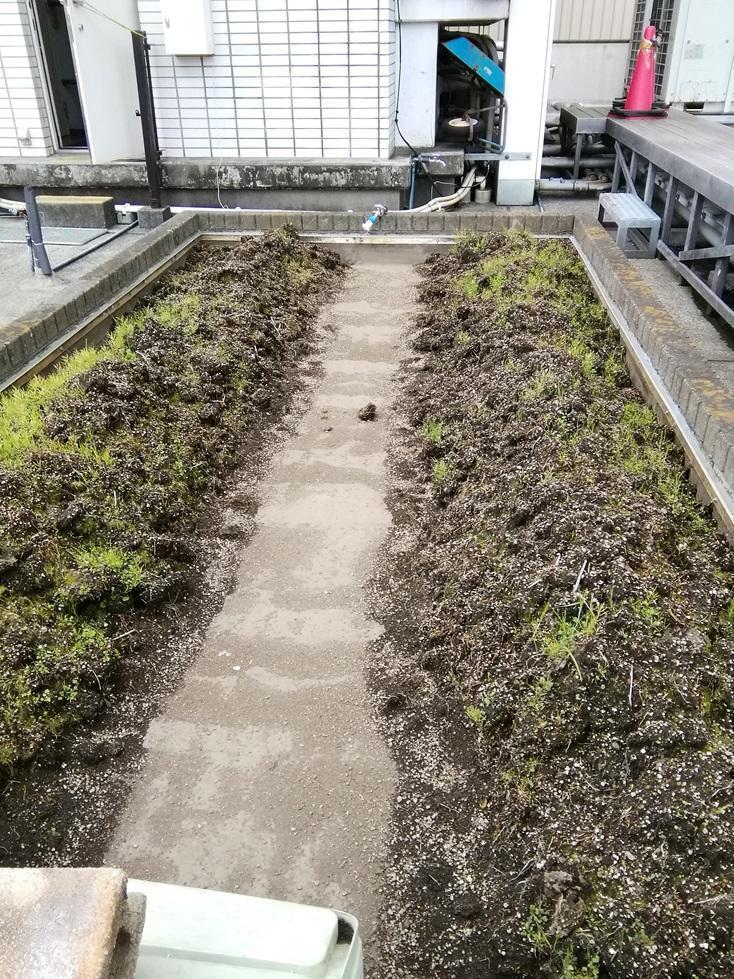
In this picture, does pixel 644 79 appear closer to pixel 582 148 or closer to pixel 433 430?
pixel 582 148

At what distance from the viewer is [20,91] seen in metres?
7.51

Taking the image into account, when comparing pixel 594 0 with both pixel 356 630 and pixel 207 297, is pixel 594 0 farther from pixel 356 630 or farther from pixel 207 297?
pixel 356 630

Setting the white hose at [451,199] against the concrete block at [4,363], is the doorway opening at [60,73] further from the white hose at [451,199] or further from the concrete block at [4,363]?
the concrete block at [4,363]

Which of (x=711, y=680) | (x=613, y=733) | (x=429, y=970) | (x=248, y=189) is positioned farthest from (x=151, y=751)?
Answer: (x=248, y=189)

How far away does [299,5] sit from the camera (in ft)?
22.9

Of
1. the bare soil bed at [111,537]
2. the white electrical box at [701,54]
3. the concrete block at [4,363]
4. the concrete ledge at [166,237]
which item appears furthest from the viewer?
the white electrical box at [701,54]

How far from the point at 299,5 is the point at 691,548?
641cm

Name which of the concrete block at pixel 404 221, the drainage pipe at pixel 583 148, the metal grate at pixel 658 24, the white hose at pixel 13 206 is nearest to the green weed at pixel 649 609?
the concrete block at pixel 404 221

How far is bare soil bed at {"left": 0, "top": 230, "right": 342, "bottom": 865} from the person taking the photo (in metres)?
2.35

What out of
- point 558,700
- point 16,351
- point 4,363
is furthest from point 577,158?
point 558,700

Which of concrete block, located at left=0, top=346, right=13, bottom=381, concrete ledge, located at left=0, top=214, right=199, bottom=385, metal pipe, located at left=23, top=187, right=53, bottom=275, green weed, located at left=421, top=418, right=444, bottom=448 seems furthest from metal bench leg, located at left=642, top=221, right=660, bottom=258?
concrete block, located at left=0, top=346, right=13, bottom=381

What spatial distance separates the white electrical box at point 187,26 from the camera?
6.82 meters

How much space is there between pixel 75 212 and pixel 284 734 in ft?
19.3

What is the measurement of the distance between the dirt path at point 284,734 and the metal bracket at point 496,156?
16.4 ft
